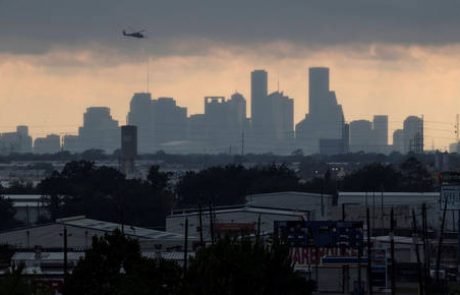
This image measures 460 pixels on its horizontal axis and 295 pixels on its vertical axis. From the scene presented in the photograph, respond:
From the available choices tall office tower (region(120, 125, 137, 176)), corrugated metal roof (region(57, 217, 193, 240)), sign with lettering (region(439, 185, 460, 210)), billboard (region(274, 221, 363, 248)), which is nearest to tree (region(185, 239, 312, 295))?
billboard (region(274, 221, 363, 248))

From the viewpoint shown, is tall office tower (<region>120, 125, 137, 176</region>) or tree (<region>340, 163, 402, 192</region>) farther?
tall office tower (<region>120, 125, 137, 176</region>)

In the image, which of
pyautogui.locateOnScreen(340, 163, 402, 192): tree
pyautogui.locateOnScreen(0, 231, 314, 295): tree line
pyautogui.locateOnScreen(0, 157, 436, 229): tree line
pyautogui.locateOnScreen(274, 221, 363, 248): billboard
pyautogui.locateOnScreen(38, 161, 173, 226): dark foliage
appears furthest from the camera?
pyautogui.locateOnScreen(340, 163, 402, 192): tree

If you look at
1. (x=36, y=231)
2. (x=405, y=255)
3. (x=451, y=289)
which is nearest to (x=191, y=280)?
(x=451, y=289)

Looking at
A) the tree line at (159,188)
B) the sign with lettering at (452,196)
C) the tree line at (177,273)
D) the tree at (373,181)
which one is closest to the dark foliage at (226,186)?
the tree line at (159,188)

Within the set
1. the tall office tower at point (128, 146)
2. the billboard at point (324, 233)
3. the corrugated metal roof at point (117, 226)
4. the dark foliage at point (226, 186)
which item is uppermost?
the tall office tower at point (128, 146)

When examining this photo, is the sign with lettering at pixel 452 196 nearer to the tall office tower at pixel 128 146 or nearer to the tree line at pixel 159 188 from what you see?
the tree line at pixel 159 188

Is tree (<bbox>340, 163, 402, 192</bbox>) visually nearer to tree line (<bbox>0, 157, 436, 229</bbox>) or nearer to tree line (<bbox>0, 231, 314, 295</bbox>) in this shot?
tree line (<bbox>0, 157, 436, 229</bbox>)

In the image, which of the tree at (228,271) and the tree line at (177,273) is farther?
the tree line at (177,273)

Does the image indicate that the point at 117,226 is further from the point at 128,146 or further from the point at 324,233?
the point at 128,146
